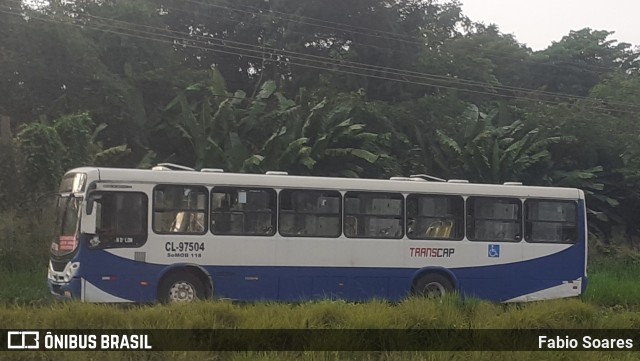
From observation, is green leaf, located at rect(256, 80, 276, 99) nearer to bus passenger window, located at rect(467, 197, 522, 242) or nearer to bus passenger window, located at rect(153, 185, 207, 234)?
bus passenger window, located at rect(467, 197, 522, 242)

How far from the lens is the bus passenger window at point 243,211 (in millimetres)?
11664

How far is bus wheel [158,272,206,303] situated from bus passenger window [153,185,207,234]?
0.74 m

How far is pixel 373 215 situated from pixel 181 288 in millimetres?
3556

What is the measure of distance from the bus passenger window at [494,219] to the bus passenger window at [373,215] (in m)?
1.39

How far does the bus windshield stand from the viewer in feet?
35.6

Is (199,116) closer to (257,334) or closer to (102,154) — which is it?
(102,154)

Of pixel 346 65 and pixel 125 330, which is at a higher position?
pixel 346 65

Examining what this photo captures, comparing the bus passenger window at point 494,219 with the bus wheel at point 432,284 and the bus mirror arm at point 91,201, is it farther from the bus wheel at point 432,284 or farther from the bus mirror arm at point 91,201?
the bus mirror arm at point 91,201

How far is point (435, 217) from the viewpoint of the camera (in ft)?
42.1

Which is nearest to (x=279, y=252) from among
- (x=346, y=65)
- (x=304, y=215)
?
(x=304, y=215)

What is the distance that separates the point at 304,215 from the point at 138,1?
18199 mm

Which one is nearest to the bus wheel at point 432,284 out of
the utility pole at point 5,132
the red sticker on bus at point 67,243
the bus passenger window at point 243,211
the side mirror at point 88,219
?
the bus passenger window at point 243,211

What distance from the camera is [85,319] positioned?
23.9 ft

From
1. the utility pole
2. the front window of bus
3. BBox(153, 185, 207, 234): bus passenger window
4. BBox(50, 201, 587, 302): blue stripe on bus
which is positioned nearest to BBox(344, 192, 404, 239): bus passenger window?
BBox(50, 201, 587, 302): blue stripe on bus
